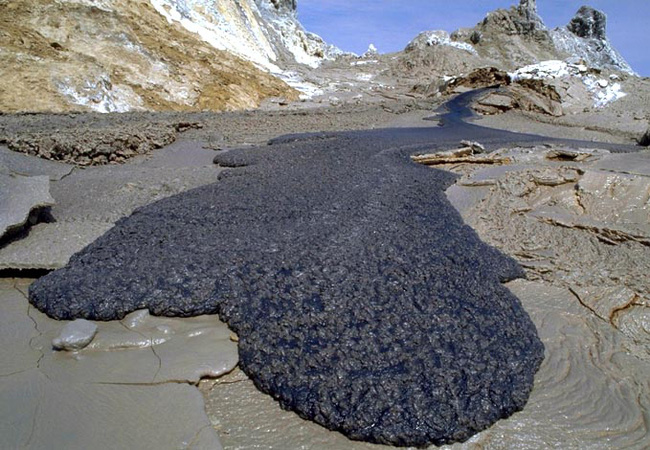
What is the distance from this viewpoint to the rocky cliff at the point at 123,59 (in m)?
9.71

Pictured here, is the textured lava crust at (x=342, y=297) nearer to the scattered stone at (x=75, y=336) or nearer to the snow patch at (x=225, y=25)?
the scattered stone at (x=75, y=336)

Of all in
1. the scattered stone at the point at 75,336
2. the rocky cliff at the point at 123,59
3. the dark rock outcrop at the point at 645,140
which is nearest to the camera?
the scattered stone at the point at 75,336

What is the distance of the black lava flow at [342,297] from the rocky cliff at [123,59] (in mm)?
7895

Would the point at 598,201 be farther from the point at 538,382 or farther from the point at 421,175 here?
the point at 538,382

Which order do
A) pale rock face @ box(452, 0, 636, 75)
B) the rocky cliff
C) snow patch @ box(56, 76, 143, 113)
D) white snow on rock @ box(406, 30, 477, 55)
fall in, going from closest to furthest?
the rocky cliff, snow patch @ box(56, 76, 143, 113), white snow on rock @ box(406, 30, 477, 55), pale rock face @ box(452, 0, 636, 75)

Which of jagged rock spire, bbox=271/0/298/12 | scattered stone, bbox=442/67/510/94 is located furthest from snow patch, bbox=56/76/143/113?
jagged rock spire, bbox=271/0/298/12

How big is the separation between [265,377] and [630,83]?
16799 millimetres

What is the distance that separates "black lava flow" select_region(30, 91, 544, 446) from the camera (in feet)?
6.62

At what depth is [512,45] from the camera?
1332 inches

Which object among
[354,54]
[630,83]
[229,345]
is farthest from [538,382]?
[354,54]

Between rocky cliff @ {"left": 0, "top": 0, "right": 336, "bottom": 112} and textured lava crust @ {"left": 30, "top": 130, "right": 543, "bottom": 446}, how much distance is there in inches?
313

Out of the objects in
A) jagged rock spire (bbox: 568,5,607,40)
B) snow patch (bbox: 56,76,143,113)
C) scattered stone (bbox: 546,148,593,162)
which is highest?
jagged rock spire (bbox: 568,5,607,40)

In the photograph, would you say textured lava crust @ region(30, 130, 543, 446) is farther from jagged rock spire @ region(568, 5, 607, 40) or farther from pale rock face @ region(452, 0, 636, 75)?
jagged rock spire @ region(568, 5, 607, 40)

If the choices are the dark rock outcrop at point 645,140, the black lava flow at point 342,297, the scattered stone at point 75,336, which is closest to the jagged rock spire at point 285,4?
the dark rock outcrop at point 645,140
